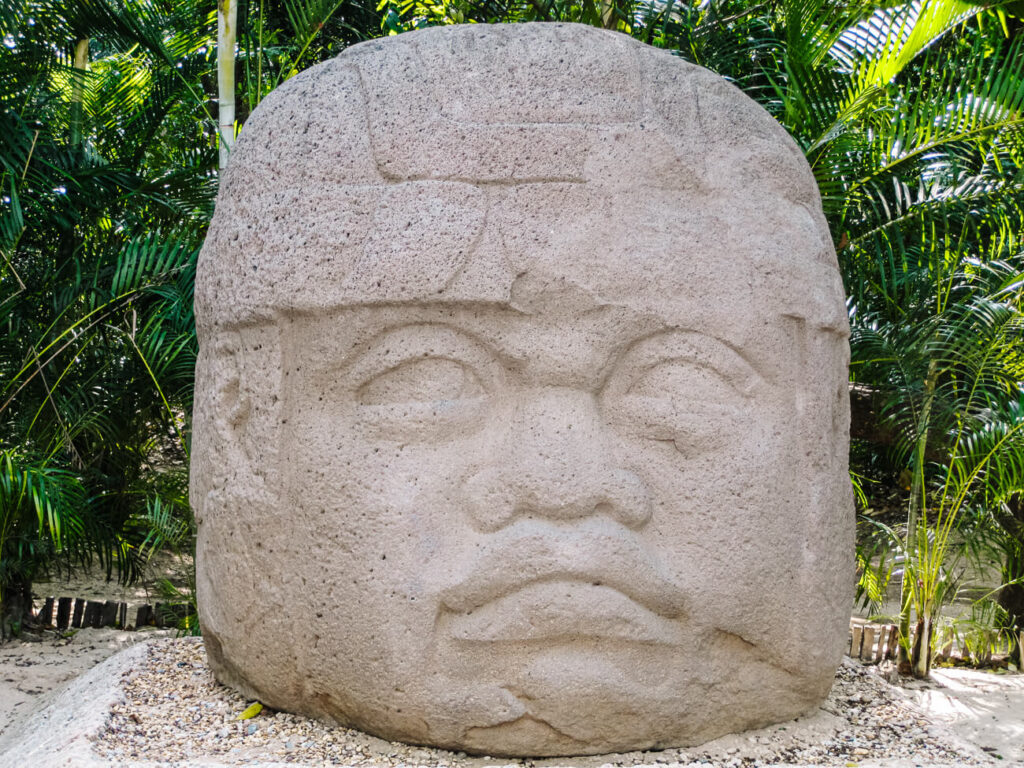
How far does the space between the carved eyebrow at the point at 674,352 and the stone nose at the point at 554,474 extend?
5.9 inches

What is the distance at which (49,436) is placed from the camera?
16.4 feet

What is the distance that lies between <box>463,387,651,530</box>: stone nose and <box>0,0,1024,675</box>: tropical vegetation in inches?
91.5

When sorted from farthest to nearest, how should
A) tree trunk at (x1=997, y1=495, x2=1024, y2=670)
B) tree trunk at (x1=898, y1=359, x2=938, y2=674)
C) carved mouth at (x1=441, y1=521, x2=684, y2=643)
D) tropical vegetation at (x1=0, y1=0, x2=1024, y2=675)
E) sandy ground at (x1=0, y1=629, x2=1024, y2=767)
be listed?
1. tree trunk at (x1=997, y1=495, x2=1024, y2=670)
2. tree trunk at (x1=898, y1=359, x2=938, y2=674)
3. tropical vegetation at (x1=0, y1=0, x2=1024, y2=675)
4. sandy ground at (x1=0, y1=629, x2=1024, y2=767)
5. carved mouth at (x1=441, y1=521, x2=684, y2=643)

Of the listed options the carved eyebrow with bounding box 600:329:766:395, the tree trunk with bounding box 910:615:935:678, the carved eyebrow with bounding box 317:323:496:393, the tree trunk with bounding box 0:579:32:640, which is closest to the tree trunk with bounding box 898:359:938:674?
the tree trunk with bounding box 910:615:935:678

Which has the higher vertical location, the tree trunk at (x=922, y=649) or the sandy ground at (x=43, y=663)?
the tree trunk at (x=922, y=649)

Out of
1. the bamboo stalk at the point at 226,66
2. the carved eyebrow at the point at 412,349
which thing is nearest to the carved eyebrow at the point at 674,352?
the carved eyebrow at the point at 412,349

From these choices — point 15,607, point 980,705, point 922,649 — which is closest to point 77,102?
point 15,607

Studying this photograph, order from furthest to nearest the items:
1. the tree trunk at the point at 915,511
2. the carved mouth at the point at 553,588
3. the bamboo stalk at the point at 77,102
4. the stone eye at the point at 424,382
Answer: the bamboo stalk at the point at 77,102 → the tree trunk at the point at 915,511 → the stone eye at the point at 424,382 → the carved mouth at the point at 553,588

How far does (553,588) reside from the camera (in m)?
2.61

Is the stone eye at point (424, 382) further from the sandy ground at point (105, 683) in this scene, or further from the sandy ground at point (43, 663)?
the sandy ground at point (43, 663)

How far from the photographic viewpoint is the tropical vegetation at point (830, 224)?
4539 mm

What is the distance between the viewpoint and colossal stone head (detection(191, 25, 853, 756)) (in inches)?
104

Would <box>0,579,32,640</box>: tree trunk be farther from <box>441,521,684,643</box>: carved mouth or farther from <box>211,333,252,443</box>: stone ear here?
<box>441,521,684,643</box>: carved mouth

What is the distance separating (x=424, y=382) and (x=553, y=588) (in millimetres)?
609
